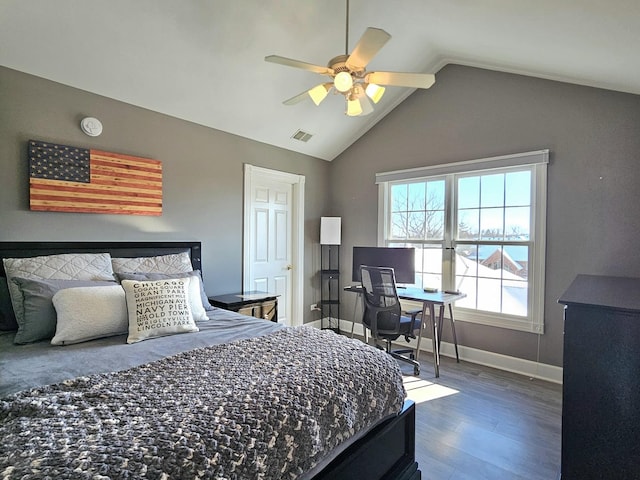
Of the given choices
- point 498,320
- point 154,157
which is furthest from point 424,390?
point 154,157

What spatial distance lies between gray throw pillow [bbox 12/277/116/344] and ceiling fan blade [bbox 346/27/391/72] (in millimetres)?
2107

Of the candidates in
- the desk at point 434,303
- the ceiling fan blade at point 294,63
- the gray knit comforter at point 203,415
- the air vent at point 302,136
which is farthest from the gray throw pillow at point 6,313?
the air vent at point 302,136

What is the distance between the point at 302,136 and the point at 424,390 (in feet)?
10.2

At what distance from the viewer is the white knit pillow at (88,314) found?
72.0 inches

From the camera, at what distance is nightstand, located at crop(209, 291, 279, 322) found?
3.20 m

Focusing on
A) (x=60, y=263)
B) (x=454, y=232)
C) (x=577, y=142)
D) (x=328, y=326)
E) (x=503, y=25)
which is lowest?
(x=328, y=326)

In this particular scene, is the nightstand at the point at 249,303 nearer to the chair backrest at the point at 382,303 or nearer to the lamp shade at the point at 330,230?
the chair backrest at the point at 382,303

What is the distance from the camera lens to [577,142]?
298cm

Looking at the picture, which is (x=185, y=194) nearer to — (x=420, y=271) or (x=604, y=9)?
(x=420, y=271)

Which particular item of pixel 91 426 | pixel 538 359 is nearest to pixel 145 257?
pixel 91 426

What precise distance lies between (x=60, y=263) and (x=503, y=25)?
352 centimetres

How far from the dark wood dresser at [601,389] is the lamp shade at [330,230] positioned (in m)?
3.06

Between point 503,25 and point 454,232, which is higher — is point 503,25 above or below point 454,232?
above

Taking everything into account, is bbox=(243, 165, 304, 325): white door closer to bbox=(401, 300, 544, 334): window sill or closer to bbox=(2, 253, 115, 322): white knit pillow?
bbox=(2, 253, 115, 322): white knit pillow
